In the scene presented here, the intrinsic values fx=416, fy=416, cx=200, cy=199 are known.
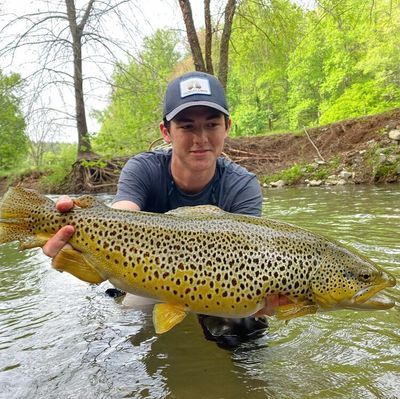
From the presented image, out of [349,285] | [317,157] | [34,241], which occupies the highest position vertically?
[317,157]

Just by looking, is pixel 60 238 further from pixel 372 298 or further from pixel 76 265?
pixel 372 298

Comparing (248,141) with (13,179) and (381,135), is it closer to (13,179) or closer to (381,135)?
(381,135)

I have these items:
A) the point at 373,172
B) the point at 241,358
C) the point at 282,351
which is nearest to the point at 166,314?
the point at 241,358

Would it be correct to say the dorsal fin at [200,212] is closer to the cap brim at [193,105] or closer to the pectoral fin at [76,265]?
the pectoral fin at [76,265]

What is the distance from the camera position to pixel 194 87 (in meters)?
2.90

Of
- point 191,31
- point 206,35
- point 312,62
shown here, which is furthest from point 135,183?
point 312,62

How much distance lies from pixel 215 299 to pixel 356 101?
88.9 ft

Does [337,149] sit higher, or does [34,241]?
[337,149]

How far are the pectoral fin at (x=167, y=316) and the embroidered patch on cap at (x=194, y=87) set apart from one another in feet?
4.74

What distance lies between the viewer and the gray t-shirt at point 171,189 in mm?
3178

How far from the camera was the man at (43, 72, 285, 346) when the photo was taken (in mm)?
2838

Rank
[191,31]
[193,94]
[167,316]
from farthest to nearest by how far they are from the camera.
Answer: [191,31], [193,94], [167,316]

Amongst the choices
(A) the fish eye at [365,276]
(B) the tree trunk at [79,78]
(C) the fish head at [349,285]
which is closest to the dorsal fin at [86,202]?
(C) the fish head at [349,285]

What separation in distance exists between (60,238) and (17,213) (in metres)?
0.31
